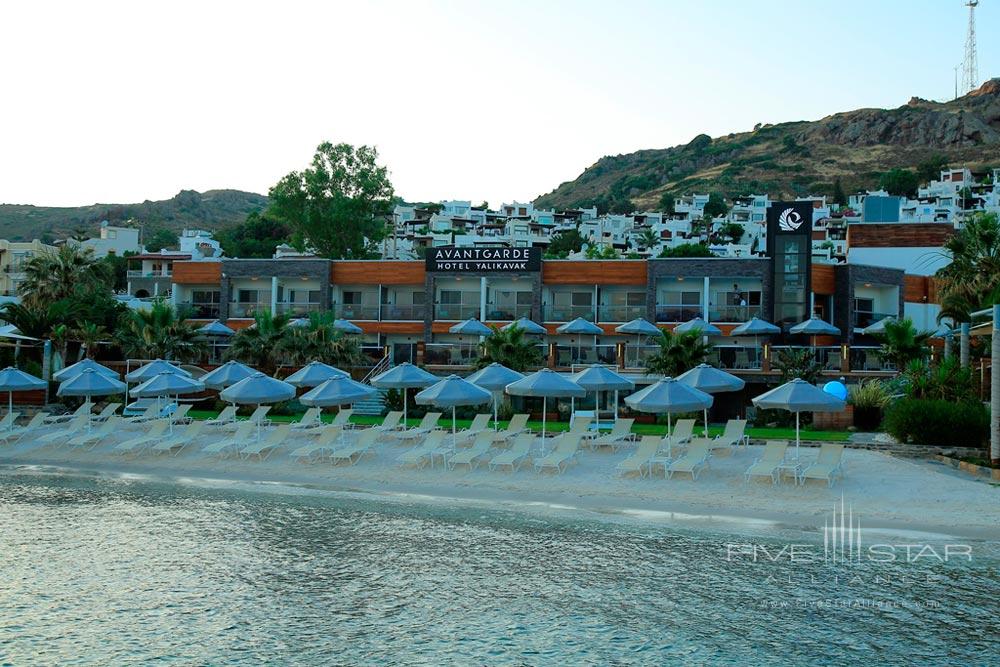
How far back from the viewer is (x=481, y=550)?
13.9 meters

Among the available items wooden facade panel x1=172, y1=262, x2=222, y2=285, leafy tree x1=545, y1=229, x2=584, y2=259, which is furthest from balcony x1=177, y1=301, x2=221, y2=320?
leafy tree x1=545, y1=229, x2=584, y2=259

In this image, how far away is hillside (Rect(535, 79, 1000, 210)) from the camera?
5851 inches

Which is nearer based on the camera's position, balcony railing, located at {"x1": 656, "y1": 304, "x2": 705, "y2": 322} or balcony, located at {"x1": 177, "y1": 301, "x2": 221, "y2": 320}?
balcony railing, located at {"x1": 656, "y1": 304, "x2": 705, "y2": 322}

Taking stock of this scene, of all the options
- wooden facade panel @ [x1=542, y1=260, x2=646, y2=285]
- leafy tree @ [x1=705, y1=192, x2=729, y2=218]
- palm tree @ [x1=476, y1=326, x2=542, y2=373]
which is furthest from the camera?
leafy tree @ [x1=705, y1=192, x2=729, y2=218]

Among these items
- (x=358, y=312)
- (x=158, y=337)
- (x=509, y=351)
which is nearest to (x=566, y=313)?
(x=358, y=312)

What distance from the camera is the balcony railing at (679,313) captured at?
39.9 metres

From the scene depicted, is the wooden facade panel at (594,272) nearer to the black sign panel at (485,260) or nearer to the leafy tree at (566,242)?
the black sign panel at (485,260)

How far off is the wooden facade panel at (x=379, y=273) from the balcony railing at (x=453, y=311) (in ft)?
5.93

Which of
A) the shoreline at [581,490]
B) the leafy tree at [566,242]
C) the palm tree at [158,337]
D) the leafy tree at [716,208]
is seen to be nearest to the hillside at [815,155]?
the leafy tree at [716,208]

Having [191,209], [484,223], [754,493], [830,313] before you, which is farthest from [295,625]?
[191,209]

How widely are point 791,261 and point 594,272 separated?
836cm

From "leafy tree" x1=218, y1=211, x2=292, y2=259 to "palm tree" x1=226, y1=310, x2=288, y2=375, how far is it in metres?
59.0

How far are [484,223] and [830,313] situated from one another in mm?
79792

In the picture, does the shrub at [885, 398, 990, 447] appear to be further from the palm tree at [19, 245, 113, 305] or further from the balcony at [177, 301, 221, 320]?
the palm tree at [19, 245, 113, 305]
